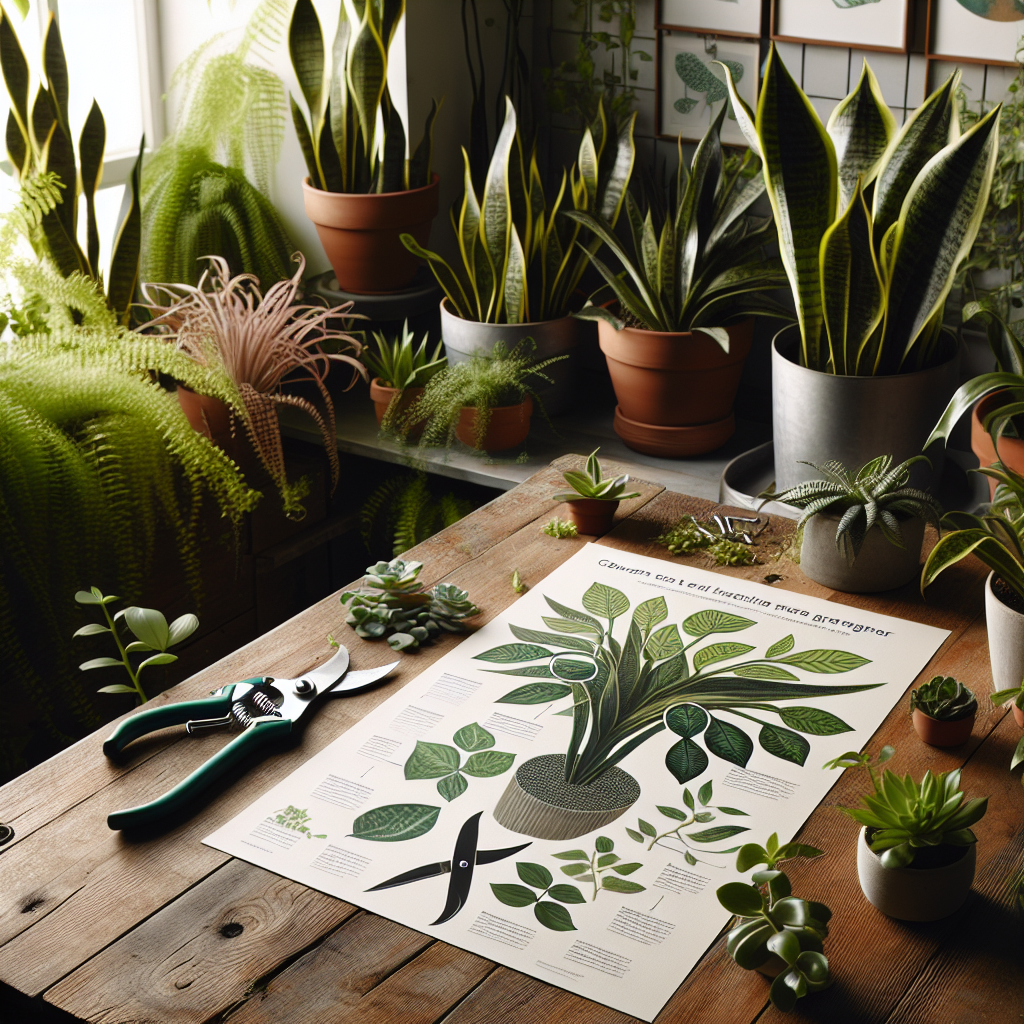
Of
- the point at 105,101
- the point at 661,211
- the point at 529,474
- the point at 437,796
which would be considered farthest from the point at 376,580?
the point at 105,101

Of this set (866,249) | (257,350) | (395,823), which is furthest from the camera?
(257,350)

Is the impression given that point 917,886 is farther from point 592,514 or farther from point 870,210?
point 870,210

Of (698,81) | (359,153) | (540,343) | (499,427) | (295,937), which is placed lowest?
(295,937)

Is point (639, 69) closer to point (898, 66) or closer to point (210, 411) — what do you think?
point (898, 66)

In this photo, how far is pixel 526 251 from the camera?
2.08 metres

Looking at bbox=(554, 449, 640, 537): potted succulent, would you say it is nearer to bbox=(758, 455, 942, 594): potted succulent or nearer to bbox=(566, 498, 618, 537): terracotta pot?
bbox=(566, 498, 618, 537): terracotta pot

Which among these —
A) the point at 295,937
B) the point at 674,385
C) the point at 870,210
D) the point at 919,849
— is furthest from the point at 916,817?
the point at 674,385

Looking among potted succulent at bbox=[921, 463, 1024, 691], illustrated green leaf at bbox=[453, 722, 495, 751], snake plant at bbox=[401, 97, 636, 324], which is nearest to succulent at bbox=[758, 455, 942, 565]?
potted succulent at bbox=[921, 463, 1024, 691]

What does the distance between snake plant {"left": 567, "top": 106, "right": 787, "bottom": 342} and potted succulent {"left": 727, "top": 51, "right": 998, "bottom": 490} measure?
0.24m

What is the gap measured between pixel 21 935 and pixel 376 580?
511mm

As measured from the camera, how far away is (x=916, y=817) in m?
0.85

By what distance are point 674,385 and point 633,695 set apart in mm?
991

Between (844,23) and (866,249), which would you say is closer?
(866,249)

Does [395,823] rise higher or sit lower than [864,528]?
lower
